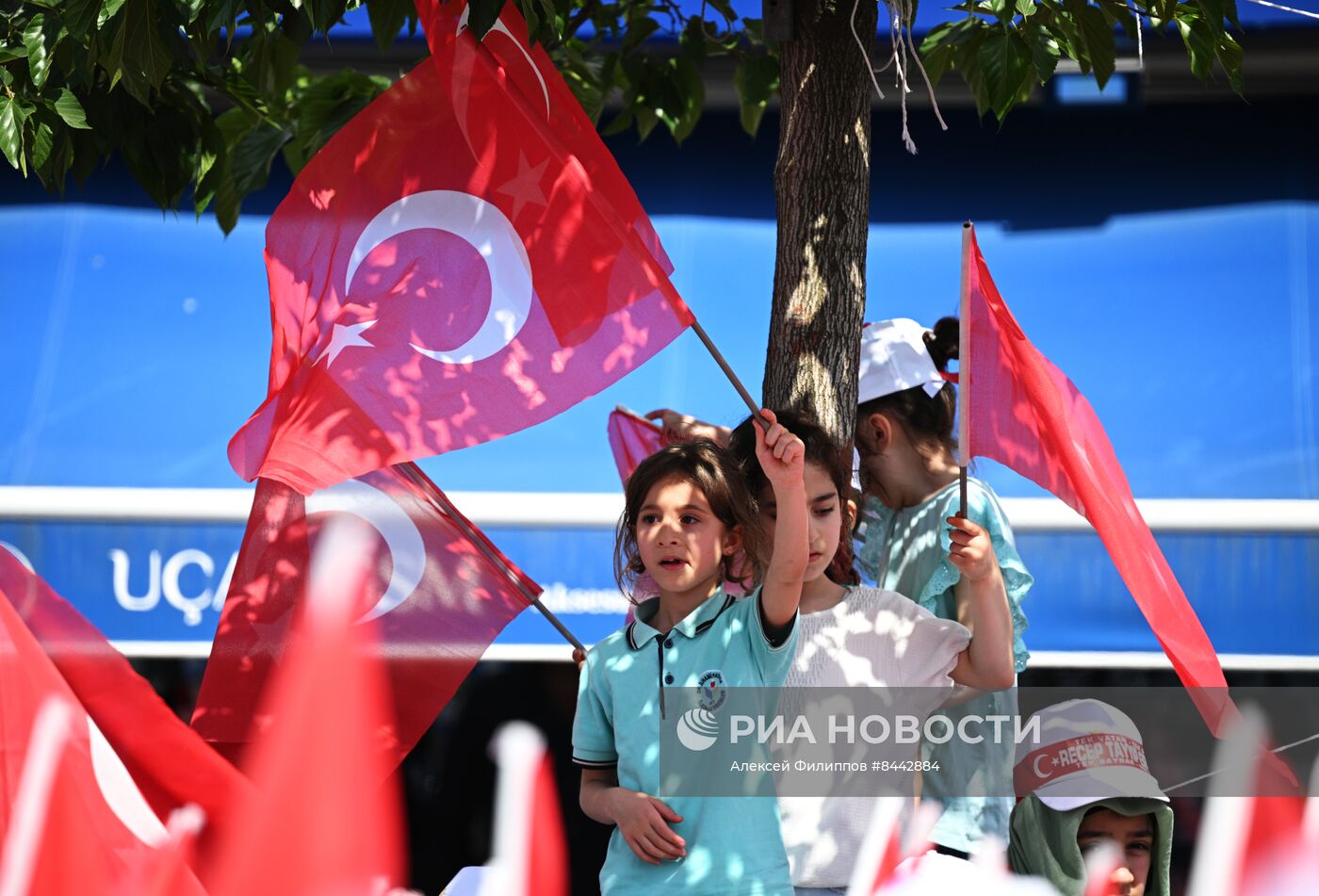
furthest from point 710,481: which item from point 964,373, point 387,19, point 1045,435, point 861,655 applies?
point 387,19

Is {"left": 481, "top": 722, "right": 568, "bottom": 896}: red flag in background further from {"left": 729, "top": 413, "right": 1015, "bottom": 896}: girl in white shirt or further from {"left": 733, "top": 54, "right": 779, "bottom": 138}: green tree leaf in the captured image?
{"left": 733, "top": 54, "right": 779, "bottom": 138}: green tree leaf

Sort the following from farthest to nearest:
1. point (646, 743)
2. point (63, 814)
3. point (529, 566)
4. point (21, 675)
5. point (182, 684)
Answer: point (182, 684) < point (529, 566) < point (646, 743) < point (21, 675) < point (63, 814)

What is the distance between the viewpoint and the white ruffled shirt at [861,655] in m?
2.93

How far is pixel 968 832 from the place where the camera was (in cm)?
321

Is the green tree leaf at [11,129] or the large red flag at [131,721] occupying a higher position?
the green tree leaf at [11,129]

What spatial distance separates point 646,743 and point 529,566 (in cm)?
288

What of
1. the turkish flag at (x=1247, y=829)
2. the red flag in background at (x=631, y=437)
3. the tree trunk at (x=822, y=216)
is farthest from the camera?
the red flag in background at (x=631, y=437)

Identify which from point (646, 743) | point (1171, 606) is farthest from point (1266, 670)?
point (646, 743)

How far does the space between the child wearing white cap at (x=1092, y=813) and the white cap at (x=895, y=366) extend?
878mm

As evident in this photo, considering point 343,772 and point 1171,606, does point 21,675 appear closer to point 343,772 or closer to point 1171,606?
point 343,772

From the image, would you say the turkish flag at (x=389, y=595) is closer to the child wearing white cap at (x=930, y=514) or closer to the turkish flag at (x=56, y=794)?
the turkish flag at (x=56, y=794)

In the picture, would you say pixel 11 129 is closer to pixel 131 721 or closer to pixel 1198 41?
pixel 131 721

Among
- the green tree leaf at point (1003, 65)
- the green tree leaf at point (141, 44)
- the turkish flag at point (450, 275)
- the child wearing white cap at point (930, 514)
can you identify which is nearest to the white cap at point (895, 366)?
the child wearing white cap at point (930, 514)

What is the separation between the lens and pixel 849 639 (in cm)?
303
